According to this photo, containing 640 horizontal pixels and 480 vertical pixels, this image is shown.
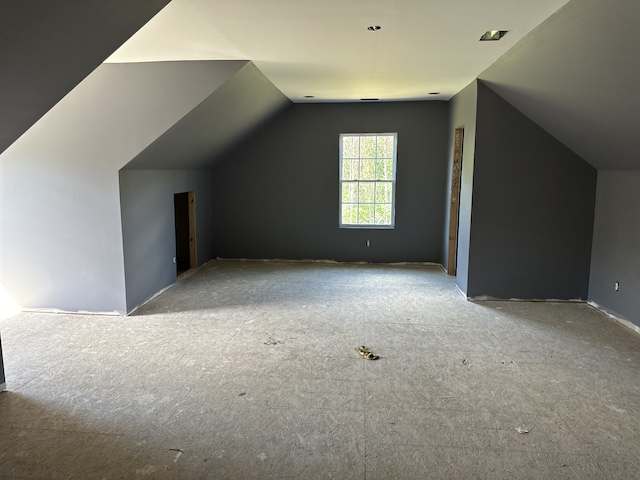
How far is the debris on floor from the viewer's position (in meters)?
3.48

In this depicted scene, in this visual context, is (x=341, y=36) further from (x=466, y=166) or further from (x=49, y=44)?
(x=466, y=166)

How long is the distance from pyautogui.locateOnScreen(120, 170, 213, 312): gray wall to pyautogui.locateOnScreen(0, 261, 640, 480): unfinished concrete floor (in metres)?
0.38

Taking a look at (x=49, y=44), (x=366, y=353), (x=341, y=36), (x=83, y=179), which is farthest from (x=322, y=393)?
(x=83, y=179)

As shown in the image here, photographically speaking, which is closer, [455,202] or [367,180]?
[455,202]

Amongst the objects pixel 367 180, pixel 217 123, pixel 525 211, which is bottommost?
pixel 525 211

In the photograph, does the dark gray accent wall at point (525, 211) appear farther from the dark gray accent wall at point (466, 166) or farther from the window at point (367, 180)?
the window at point (367, 180)

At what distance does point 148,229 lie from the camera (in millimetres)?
4988

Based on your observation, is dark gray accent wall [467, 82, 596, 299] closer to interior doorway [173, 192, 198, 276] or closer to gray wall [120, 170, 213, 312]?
gray wall [120, 170, 213, 312]

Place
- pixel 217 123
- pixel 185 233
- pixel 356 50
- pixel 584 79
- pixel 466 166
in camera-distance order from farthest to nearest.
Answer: pixel 185 233
pixel 466 166
pixel 217 123
pixel 356 50
pixel 584 79

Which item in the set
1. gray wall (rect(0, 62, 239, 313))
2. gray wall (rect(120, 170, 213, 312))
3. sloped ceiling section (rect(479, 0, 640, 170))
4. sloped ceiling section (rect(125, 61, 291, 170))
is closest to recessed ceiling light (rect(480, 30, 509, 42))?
sloped ceiling section (rect(479, 0, 640, 170))

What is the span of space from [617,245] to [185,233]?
5.74 meters

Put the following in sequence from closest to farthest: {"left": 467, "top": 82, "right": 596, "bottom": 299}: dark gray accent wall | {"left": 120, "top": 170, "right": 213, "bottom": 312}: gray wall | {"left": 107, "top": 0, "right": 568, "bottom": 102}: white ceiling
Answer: {"left": 107, "top": 0, "right": 568, "bottom": 102}: white ceiling, {"left": 120, "top": 170, "right": 213, "bottom": 312}: gray wall, {"left": 467, "top": 82, "right": 596, "bottom": 299}: dark gray accent wall

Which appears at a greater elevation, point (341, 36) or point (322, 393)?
point (341, 36)

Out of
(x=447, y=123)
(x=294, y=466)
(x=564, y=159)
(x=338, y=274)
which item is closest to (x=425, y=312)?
(x=338, y=274)
